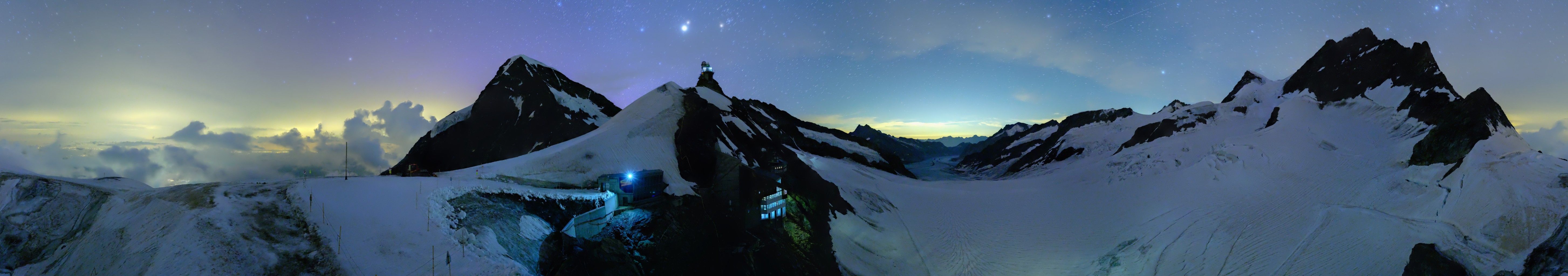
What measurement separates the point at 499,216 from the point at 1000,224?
54.0 meters

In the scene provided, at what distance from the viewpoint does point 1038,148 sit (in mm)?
153625

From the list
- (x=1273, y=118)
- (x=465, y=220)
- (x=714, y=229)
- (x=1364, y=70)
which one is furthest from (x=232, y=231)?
(x=1364, y=70)

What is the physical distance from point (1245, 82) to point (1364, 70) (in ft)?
209

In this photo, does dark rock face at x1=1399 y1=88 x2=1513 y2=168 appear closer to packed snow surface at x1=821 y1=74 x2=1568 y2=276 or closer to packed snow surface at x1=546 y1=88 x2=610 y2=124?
packed snow surface at x1=821 y1=74 x2=1568 y2=276

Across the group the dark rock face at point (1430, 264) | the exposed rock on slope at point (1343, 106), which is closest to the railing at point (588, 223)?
the dark rock face at point (1430, 264)

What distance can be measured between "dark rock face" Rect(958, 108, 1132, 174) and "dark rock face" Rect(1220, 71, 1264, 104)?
81.2 ft

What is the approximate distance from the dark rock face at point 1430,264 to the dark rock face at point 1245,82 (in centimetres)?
11370

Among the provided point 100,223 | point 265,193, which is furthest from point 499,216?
point 100,223

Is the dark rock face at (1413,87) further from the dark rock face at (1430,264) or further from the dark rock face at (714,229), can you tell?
the dark rock face at (714,229)

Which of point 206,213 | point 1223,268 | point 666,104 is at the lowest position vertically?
point 1223,268

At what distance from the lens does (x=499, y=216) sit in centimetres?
3597

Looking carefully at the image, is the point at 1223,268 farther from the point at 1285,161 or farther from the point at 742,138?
the point at 742,138

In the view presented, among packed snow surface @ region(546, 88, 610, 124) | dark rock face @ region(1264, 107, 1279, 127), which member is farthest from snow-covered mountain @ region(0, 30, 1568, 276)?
packed snow surface @ region(546, 88, 610, 124)

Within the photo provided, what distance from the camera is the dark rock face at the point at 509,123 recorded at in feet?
263
